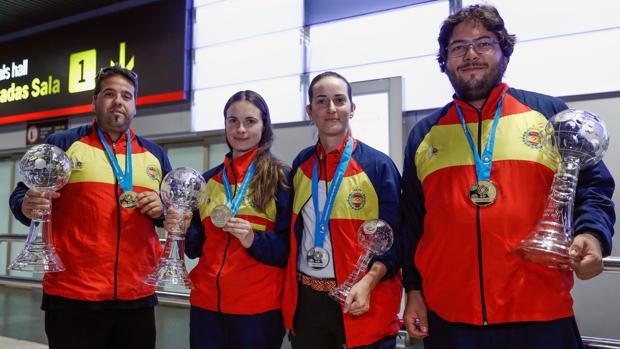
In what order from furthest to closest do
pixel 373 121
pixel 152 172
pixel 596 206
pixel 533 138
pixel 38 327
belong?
pixel 373 121
pixel 38 327
pixel 152 172
pixel 533 138
pixel 596 206

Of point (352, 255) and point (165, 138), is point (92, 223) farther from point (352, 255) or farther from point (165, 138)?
point (165, 138)

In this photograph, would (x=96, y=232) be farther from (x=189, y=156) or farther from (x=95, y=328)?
(x=189, y=156)

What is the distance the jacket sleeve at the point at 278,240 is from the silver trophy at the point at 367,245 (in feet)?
1.13

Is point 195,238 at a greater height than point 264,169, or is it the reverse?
point 264,169

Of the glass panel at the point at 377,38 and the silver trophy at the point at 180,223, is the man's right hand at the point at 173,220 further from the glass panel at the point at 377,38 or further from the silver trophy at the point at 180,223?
the glass panel at the point at 377,38

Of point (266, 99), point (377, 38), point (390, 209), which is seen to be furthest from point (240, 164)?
point (266, 99)

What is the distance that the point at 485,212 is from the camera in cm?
144

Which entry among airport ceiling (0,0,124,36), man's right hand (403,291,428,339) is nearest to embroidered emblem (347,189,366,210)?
man's right hand (403,291,428,339)

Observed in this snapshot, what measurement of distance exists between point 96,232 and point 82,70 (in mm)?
6757

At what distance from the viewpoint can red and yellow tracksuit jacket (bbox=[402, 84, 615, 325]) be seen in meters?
1.38

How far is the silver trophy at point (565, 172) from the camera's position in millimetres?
1276

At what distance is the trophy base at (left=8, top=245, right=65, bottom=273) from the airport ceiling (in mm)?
6808

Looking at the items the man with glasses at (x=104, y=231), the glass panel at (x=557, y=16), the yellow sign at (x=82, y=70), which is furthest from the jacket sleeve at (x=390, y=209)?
the yellow sign at (x=82, y=70)

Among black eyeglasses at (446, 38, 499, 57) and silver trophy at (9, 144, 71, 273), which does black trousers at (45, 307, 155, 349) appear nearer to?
silver trophy at (9, 144, 71, 273)
